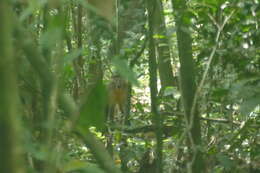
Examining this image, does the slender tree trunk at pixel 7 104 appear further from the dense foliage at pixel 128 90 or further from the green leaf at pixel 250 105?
the green leaf at pixel 250 105

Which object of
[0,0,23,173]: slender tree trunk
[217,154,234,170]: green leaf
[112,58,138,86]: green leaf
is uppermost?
[112,58,138,86]: green leaf

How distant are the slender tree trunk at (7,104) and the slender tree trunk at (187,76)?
4.01 feet

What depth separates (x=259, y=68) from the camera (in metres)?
1.67

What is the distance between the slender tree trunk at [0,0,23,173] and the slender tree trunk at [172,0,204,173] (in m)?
1.22

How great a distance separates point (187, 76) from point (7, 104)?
1401mm

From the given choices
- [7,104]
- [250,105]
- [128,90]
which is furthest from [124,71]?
[128,90]

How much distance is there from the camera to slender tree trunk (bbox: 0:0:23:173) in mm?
469

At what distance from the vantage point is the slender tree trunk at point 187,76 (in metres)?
1.72

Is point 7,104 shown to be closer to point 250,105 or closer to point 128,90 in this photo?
point 250,105

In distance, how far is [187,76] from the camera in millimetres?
1835

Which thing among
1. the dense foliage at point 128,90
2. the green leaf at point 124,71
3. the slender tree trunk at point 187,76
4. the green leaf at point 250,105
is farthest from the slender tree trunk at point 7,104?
the slender tree trunk at point 187,76

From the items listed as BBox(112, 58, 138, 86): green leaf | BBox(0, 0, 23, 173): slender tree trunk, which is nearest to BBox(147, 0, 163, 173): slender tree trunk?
BBox(112, 58, 138, 86): green leaf

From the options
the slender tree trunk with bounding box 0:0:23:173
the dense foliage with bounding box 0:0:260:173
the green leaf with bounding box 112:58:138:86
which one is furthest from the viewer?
the green leaf with bounding box 112:58:138:86

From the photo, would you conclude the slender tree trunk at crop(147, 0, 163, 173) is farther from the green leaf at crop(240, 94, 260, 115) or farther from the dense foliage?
the green leaf at crop(240, 94, 260, 115)
